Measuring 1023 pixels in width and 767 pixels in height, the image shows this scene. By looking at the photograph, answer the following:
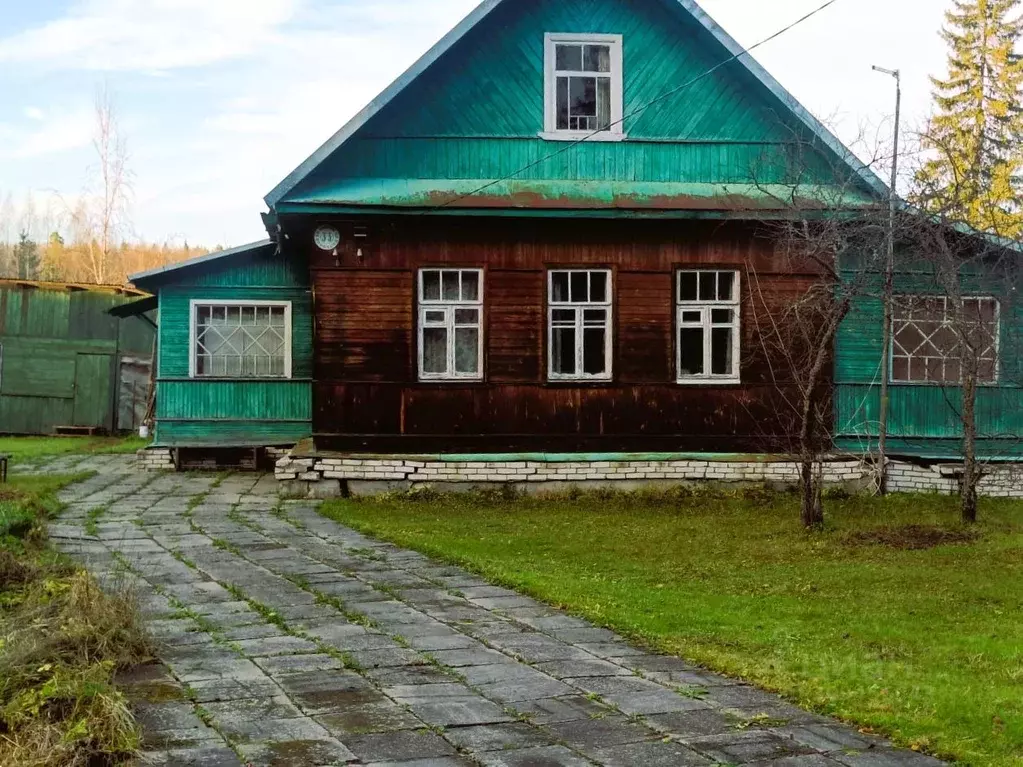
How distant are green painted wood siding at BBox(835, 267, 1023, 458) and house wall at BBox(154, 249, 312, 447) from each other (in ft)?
26.9

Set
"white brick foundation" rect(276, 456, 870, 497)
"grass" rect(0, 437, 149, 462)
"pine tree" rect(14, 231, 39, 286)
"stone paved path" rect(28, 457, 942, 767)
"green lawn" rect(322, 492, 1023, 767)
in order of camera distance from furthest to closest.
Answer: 1. "pine tree" rect(14, 231, 39, 286)
2. "grass" rect(0, 437, 149, 462)
3. "white brick foundation" rect(276, 456, 870, 497)
4. "green lawn" rect(322, 492, 1023, 767)
5. "stone paved path" rect(28, 457, 942, 767)

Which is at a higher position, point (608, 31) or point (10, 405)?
point (608, 31)

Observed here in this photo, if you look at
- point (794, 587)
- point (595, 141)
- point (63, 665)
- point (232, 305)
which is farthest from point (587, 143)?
point (63, 665)

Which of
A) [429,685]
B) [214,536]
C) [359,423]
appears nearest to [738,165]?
[359,423]

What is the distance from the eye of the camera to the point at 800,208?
13477 mm

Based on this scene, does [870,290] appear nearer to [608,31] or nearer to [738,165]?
[738,165]

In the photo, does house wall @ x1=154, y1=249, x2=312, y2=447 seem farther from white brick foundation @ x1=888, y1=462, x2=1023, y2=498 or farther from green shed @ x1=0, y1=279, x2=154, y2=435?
white brick foundation @ x1=888, y1=462, x2=1023, y2=498

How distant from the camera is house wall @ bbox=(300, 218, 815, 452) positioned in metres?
14.2

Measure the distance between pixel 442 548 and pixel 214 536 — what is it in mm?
2402

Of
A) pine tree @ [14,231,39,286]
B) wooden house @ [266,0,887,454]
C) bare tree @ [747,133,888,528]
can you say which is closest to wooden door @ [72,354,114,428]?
wooden house @ [266,0,887,454]

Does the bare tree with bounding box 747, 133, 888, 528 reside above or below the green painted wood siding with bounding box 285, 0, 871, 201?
below

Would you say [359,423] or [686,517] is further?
[359,423]

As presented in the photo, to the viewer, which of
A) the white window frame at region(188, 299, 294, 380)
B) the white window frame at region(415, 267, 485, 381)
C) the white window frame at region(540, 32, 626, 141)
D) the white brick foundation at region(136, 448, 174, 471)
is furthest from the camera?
the white brick foundation at region(136, 448, 174, 471)

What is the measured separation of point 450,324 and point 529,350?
3.53 feet
